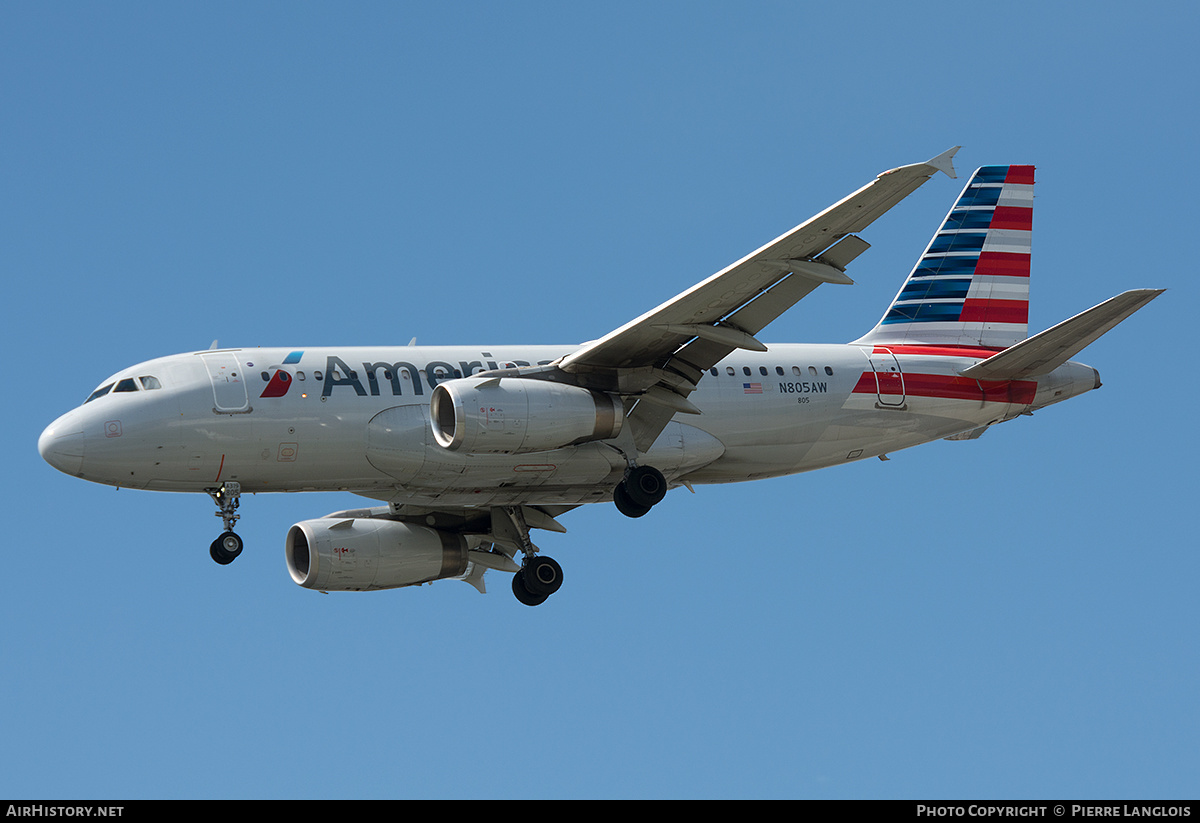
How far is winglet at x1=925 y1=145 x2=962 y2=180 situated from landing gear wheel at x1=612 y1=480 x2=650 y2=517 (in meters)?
9.75

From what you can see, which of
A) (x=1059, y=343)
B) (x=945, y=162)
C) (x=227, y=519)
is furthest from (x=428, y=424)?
(x=1059, y=343)

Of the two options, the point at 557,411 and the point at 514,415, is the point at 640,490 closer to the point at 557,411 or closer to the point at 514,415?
the point at 557,411

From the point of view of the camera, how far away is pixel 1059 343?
105 feet

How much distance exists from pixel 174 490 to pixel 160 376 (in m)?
2.15

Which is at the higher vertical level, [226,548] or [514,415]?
[514,415]

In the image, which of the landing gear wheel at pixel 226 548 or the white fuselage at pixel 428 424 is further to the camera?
the landing gear wheel at pixel 226 548

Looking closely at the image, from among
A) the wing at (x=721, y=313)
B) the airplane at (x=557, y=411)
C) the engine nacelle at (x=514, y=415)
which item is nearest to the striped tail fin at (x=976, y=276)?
the airplane at (x=557, y=411)

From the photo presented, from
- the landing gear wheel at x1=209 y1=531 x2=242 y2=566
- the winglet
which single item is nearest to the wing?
the winglet

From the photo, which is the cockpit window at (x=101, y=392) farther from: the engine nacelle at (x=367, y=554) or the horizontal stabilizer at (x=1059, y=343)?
the horizontal stabilizer at (x=1059, y=343)

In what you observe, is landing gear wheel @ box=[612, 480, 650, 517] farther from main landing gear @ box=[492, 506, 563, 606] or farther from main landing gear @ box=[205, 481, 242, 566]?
main landing gear @ box=[205, 481, 242, 566]

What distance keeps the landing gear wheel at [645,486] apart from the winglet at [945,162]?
9328 mm

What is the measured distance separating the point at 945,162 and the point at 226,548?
14.6 meters

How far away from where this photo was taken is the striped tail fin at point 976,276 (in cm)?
3550
